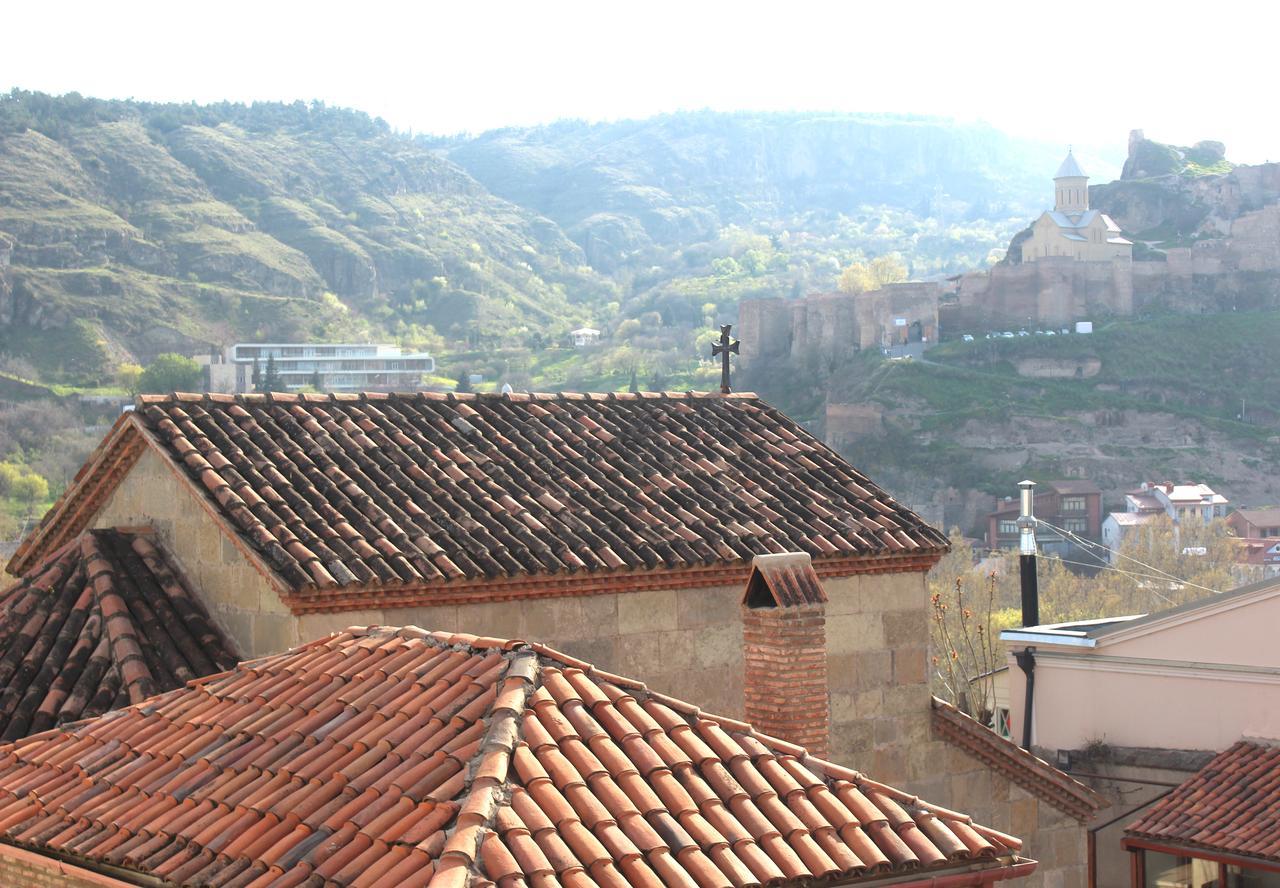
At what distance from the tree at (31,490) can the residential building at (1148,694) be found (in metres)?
54.6

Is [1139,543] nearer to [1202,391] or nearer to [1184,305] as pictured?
[1202,391]

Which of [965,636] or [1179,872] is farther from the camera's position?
[965,636]

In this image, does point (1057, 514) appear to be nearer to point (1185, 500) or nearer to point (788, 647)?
point (1185, 500)

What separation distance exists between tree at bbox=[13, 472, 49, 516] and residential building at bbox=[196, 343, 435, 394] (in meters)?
32.4

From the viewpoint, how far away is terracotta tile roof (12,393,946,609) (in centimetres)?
926

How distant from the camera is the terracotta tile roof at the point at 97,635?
8.95m

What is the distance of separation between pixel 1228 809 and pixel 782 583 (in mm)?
7105

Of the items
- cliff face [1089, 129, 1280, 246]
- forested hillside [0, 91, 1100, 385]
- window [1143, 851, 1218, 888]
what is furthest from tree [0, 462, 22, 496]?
cliff face [1089, 129, 1280, 246]

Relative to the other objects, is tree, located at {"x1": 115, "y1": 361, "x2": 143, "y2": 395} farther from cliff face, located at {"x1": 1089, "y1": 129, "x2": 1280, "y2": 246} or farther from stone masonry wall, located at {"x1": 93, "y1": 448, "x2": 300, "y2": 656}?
stone masonry wall, located at {"x1": 93, "y1": 448, "x2": 300, "y2": 656}

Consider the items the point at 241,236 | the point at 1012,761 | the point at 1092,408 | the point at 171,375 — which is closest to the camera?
the point at 1012,761

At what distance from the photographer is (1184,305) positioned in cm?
11006

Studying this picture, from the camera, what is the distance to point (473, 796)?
17.8 ft

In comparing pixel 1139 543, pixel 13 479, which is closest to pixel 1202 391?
pixel 1139 543

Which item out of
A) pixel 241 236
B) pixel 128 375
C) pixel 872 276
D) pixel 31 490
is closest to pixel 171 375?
pixel 128 375
